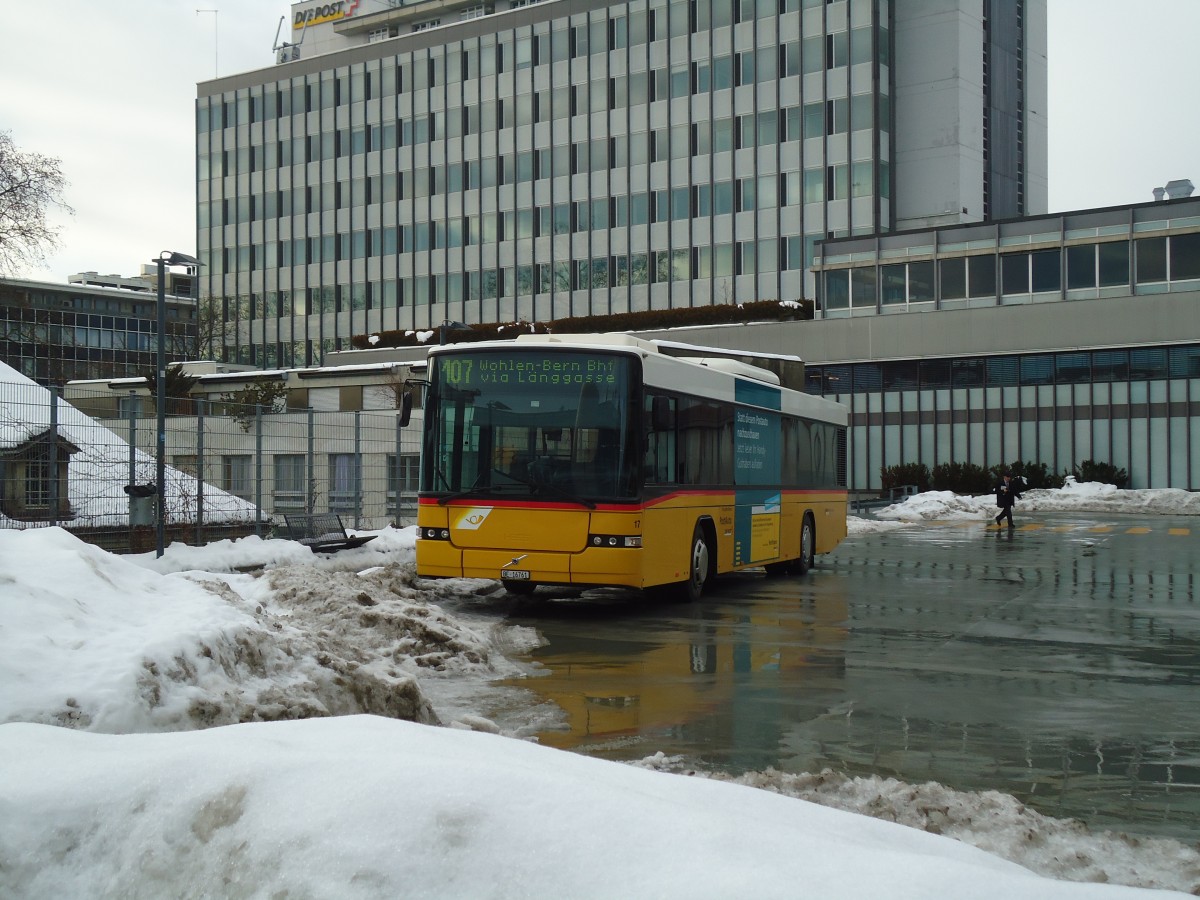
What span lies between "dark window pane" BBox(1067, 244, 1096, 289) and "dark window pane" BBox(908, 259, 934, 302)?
20.3 ft

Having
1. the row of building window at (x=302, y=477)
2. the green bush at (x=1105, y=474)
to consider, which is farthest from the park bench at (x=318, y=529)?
the green bush at (x=1105, y=474)

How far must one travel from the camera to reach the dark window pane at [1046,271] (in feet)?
188

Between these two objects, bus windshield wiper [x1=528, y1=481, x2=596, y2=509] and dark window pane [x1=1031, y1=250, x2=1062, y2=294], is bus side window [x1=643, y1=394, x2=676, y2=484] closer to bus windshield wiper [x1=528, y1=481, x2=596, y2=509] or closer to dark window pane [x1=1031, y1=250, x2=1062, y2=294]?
bus windshield wiper [x1=528, y1=481, x2=596, y2=509]

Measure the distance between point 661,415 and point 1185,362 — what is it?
46.0m

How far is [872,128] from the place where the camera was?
220 ft

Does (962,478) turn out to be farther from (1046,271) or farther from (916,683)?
(916,683)

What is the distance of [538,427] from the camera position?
50.9 feet

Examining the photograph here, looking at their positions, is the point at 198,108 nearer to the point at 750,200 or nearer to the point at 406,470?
the point at 750,200

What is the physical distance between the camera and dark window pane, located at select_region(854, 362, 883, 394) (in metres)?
62.1

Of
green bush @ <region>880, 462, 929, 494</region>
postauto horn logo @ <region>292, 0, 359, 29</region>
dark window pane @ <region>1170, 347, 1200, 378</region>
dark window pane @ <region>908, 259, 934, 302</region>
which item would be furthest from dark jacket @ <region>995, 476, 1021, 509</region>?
postauto horn logo @ <region>292, 0, 359, 29</region>

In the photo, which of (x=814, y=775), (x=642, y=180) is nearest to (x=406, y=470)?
(x=814, y=775)

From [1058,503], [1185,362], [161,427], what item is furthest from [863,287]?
[161,427]

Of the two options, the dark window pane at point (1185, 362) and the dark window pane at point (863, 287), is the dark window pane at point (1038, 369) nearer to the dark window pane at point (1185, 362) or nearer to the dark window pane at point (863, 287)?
the dark window pane at point (1185, 362)

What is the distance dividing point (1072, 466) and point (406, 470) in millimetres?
40481
